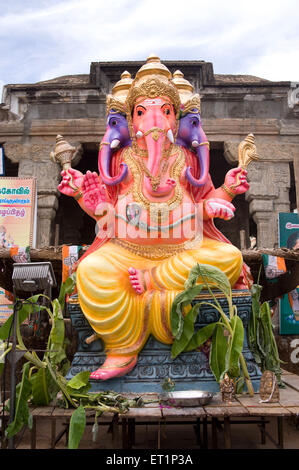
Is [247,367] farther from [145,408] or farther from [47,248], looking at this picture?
[47,248]

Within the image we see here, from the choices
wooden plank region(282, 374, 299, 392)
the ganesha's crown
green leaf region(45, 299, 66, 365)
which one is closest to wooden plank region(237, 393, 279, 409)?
wooden plank region(282, 374, 299, 392)

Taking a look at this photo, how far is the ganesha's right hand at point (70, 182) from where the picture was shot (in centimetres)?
438

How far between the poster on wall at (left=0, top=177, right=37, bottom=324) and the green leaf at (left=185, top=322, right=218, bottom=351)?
478 cm

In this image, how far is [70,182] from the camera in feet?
14.5

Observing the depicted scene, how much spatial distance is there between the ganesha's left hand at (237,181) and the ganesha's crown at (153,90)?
819 mm

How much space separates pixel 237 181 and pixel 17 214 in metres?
4.79

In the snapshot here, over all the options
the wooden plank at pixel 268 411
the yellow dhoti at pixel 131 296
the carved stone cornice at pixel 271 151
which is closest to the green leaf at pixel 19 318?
the yellow dhoti at pixel 131 296

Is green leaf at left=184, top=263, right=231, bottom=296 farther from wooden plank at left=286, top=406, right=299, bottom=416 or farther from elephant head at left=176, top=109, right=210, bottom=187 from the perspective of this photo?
elephant head at left=176, top=109, right=210, bottom=187

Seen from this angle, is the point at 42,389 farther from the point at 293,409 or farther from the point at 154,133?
the point at 154,133

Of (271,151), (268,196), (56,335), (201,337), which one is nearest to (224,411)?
(201,337)

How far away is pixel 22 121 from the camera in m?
8.91

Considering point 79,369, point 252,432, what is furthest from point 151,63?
point 252,432

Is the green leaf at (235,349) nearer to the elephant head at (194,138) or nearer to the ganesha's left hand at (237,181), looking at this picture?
the ganesha's left hand at (237,181)

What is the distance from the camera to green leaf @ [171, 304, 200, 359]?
3.56m
